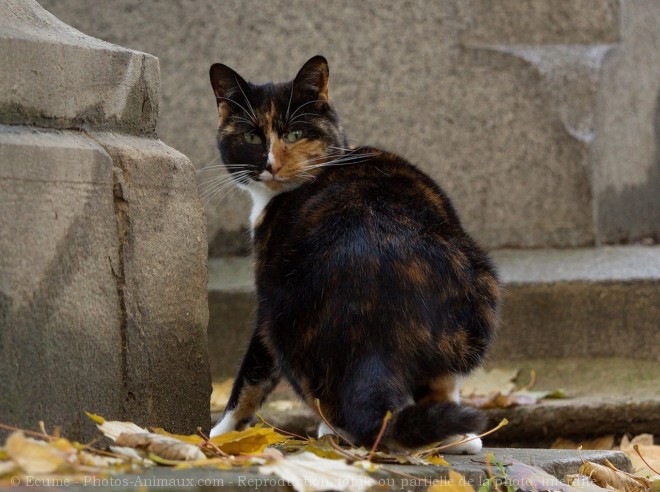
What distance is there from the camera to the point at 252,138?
2.99 metres

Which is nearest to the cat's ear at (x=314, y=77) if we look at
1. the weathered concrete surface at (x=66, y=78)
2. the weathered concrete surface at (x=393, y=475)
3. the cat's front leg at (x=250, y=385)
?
the weathered concrete surface at (x=66, y=78)

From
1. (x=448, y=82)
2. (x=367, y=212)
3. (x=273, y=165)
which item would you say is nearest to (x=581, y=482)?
(x=367, y=212)

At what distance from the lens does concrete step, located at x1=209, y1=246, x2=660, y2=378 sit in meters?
3.85

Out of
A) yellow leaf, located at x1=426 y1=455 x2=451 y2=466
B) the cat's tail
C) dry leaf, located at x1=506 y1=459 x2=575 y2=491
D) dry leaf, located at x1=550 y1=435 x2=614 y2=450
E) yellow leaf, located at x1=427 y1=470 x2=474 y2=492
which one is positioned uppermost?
the cat's tail

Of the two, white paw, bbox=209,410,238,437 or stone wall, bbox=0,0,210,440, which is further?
white paw, bbox=209,410,238,437

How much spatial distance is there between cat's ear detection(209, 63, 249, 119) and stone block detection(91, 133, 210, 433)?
0.69 meters

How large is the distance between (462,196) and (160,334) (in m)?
2.30

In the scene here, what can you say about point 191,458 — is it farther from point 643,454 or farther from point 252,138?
point 643,454

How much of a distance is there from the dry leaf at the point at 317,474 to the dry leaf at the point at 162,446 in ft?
0.49

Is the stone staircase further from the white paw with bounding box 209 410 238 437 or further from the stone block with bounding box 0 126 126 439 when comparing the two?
the stone block with bounding box 0 126 126 439

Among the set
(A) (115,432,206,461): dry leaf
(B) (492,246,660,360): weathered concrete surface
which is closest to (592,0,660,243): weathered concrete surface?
(B) (492,246,660,360): weathered concrete surface

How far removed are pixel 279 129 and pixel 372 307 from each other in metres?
0.96

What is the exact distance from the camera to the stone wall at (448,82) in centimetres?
425

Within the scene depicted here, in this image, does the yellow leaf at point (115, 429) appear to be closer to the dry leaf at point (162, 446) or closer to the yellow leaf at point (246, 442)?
the dry leaf at point (162, 446)
